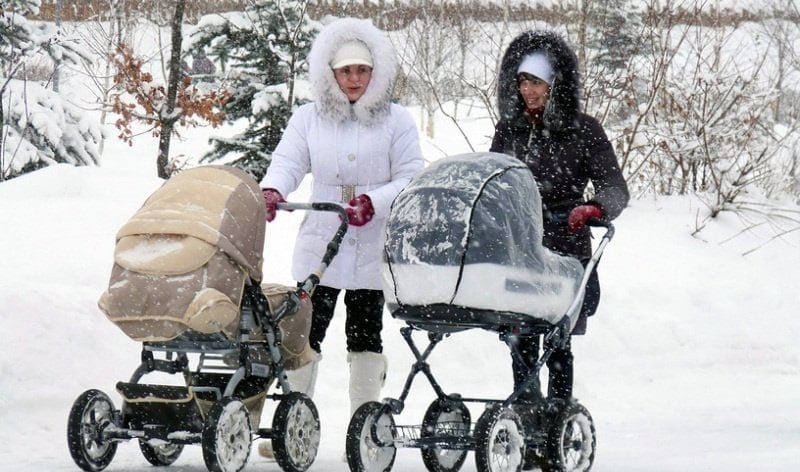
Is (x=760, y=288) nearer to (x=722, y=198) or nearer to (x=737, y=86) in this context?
(x=722, y=198)

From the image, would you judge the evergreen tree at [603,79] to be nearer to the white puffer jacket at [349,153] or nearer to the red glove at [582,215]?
the white puffer jacket at [349,153]

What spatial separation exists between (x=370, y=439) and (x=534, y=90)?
1.67 meters

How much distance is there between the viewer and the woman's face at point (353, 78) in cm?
521

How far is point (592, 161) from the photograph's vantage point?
4.91m

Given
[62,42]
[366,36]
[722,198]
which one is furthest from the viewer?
[62,42]

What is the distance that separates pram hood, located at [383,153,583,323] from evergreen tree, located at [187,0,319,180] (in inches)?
380

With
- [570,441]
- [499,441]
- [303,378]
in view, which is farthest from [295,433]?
[570,441]

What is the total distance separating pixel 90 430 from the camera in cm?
458

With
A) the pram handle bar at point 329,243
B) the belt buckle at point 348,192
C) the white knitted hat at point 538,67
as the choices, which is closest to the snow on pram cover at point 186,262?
the pram handle bar at point 329,243

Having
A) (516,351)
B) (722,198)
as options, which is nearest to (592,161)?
(516,351)

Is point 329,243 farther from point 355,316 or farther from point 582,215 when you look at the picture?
point 582,215

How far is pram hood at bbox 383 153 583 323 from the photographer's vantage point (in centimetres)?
412

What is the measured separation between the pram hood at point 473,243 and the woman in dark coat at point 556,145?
54cm

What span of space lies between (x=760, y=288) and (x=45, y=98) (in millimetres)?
9664
